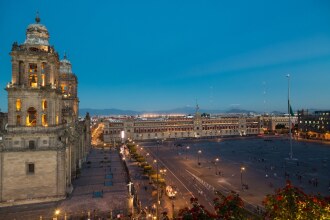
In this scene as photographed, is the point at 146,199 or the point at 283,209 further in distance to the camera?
the point at 146,199

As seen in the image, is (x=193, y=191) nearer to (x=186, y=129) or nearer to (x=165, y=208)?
(x=165, y=208)

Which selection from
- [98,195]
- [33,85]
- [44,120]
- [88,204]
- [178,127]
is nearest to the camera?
[88,204]

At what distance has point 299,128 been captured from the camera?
544 ft

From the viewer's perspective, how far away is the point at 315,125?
153m

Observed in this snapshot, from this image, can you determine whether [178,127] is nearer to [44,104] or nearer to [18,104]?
[44,104]

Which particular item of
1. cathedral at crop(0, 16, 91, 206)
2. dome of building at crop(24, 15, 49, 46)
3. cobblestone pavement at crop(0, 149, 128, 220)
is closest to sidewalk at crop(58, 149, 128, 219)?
cobblestone pavement at crop(0, 149, 128, 220)

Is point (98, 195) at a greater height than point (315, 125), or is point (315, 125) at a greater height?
point (315, 125)

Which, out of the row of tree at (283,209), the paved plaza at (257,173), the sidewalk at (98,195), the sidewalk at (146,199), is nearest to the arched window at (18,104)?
the sidewalk at (98,195)

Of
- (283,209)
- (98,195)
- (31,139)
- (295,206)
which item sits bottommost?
(98,195)

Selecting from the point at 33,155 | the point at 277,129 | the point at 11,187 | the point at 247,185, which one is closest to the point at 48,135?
the point at 33,155

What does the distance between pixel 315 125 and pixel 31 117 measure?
151 meters

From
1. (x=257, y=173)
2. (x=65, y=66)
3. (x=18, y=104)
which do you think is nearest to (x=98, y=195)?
(x=18, y=104)

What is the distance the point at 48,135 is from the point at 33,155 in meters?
3.55

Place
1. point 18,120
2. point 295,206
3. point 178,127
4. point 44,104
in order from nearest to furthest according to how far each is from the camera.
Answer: point 295,206, point 18,120, point 44,104, point 178,127
